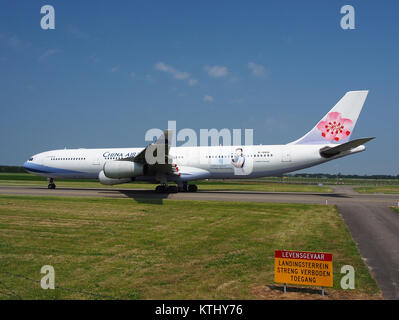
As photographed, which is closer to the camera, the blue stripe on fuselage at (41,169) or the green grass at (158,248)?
the green grass at (158,248)

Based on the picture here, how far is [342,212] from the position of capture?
1761cm

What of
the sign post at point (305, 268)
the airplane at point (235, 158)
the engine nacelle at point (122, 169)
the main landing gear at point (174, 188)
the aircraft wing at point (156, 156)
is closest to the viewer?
the sign post at point (305, 268)

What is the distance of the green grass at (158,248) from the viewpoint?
636cm

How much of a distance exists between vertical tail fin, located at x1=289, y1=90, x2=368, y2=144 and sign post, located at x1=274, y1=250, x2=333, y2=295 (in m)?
23.0

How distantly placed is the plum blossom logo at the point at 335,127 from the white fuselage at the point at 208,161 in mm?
1491

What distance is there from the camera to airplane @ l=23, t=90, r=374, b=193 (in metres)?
24.4

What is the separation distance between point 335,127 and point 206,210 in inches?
619

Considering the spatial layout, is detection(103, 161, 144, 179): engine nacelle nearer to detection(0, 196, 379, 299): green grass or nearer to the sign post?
detection(0, 196, 379, 299): green grass

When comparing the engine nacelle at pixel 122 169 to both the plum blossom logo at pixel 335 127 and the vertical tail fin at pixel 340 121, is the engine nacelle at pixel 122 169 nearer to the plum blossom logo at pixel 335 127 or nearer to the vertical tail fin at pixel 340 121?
the vertical tail fin at pixel 340 121

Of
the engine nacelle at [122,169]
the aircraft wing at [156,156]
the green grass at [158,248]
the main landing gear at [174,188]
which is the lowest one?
the green grass at [158,248]

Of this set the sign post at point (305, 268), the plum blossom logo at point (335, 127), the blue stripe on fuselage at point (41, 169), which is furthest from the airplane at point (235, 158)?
the sign post at point (305, 268)

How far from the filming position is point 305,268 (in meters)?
6.15

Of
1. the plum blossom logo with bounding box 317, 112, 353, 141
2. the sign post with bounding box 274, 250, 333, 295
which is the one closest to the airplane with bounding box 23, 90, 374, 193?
the plum blossom logo with bounding box 317, 112, 353, 141
